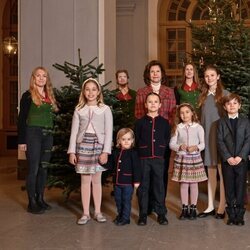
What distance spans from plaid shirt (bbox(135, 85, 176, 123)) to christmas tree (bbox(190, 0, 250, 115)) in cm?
120

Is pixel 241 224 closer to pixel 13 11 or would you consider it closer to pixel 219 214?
pixel 219 214

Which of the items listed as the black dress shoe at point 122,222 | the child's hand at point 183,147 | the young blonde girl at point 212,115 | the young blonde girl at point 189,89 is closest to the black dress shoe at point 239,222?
the young blonde girl at point 212,115

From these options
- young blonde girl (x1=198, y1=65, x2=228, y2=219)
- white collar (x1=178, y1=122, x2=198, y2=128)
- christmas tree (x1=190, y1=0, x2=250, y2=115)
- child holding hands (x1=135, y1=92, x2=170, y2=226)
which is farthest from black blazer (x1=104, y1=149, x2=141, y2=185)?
christmas tree (x1=190, y1=0, x2=250, y2=115)

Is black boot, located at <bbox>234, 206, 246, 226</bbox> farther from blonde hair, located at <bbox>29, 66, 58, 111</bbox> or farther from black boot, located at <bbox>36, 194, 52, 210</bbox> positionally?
blonde hair, located at <bbox>29, 66, 58, 111</bbox>

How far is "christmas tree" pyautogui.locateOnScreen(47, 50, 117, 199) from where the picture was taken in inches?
265

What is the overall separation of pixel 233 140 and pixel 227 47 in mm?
2106

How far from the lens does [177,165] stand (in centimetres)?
604

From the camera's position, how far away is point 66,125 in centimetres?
674

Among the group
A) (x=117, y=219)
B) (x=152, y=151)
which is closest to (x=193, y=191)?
(x=152, y=151)

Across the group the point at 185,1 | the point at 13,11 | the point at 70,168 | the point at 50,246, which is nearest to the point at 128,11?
the point at 185,1

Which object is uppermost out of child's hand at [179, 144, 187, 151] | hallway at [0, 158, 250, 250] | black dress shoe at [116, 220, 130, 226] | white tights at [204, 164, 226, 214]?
child's hand at [179, 144, 187, 151]

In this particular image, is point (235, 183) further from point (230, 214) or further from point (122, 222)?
point (122, 222)

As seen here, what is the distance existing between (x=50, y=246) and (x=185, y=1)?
10.8 metres

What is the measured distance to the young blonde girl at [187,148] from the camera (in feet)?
19.6
